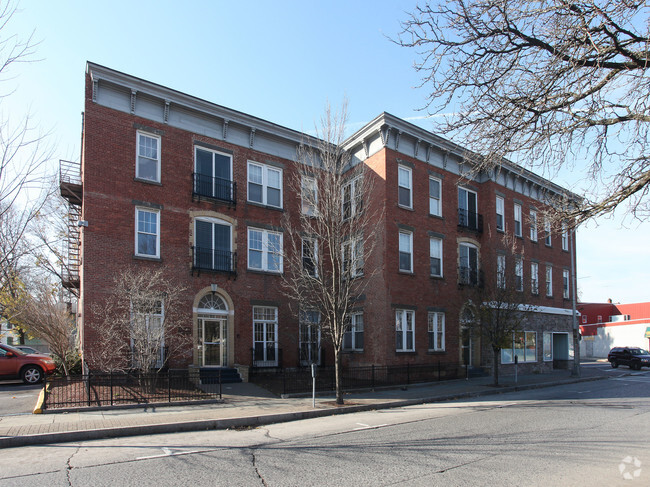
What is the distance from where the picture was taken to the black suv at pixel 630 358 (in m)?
36.8

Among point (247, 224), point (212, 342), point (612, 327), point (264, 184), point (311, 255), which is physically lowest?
point (612, 327)

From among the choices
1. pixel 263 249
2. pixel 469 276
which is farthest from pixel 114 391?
pixel 469 276

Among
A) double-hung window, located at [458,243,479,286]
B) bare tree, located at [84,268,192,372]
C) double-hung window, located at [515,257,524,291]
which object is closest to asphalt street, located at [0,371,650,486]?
bare tree, located at [84,268,192,372]

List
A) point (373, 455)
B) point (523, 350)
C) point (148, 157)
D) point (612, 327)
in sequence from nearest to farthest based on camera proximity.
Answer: point (373, 455), point (148, 157), point (523, 350), point (612, 327)

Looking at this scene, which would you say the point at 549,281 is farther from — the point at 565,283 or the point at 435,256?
the point at 435,256

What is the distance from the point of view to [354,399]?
53.9 ft

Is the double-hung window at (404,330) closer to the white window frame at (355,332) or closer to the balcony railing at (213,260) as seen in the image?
the white window frame at (355,332)

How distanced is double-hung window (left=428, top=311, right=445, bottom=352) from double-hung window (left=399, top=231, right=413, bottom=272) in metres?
2.82

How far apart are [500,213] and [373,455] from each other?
76.4 ft

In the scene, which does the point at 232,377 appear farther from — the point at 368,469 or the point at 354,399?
the point at 368,469

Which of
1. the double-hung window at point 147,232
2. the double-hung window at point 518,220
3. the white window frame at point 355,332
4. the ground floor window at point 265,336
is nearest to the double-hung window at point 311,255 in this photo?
the ground floor window at point 265,336

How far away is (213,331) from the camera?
67.7 feet

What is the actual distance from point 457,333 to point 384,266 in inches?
252

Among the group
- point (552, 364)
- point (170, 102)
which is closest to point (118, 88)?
point (170, 102)
